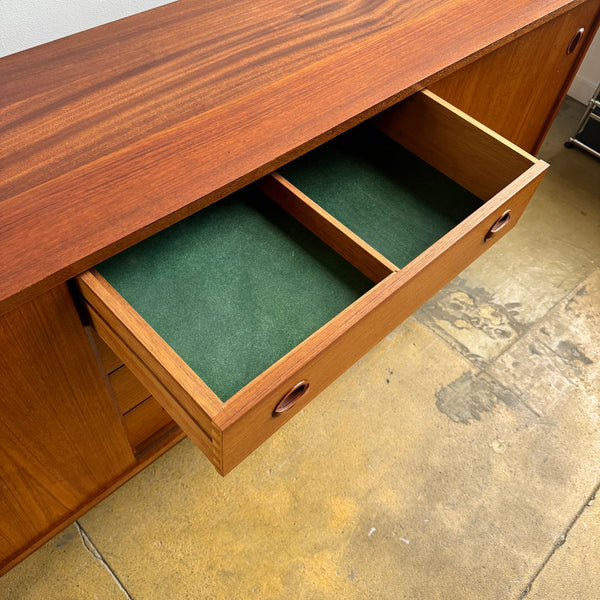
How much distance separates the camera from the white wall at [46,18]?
1048 millimetres

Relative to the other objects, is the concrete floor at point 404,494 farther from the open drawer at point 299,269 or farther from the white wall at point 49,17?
the white wall at point 49,17

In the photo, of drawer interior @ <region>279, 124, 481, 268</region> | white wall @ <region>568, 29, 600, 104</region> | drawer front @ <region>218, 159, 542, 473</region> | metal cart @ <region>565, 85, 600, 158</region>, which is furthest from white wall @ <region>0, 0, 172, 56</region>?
white wall @ <region>568, 29, 600, 104</region>

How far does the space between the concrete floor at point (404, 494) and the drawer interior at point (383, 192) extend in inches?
22.8

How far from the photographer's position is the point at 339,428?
1385 millimetres

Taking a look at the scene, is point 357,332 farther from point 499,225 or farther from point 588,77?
point 588,77

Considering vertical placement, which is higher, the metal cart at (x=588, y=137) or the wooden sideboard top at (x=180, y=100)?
the wooden sideboard top at (x=180, y=100)

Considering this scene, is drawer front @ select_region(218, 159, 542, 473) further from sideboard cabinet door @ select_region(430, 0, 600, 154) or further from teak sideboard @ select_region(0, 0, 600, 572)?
sideboard cabinet door @ select_region(430, 0, 600, 154)

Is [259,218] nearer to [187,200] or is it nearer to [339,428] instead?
[187,200]

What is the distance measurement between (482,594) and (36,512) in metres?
0.89

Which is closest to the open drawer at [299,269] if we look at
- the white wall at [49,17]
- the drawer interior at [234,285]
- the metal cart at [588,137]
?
the drawer interior at [234,285]

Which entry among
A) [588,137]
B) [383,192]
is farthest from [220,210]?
[588,137]

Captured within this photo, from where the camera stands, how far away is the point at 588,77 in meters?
2.28

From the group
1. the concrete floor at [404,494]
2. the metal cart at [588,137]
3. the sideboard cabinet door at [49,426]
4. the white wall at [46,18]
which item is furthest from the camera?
the metal cart at [588,137]

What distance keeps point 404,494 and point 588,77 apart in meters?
1.84
